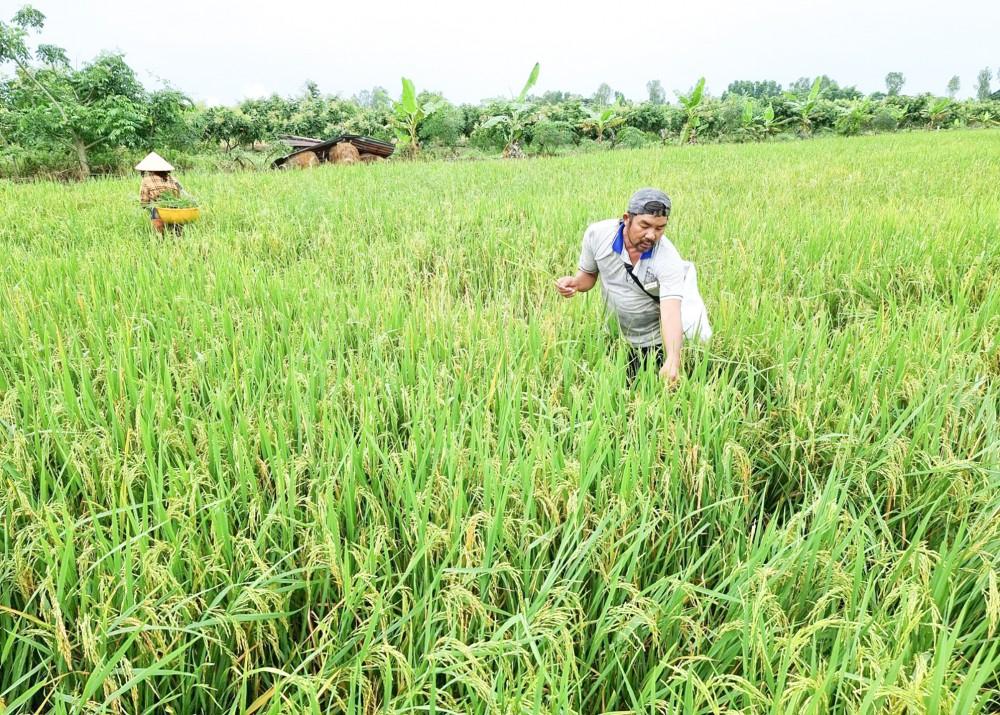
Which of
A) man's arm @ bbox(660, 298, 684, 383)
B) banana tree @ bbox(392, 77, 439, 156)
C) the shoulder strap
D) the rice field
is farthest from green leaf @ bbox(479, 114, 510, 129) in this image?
man's arm @ bbox(660, 298, 684, 383)

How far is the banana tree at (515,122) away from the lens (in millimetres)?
16969

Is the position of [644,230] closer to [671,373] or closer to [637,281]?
[637,281]

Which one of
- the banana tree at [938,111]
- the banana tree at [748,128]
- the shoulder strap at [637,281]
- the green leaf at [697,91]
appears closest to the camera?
the shoulder strap at [637,281]

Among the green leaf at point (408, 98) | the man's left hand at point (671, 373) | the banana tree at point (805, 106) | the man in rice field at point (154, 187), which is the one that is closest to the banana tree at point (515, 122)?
the green leaf at point (408, 98)

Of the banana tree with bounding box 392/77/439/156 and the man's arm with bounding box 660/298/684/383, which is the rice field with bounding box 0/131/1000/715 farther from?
the banana tree with bounding box 392/77/439/156

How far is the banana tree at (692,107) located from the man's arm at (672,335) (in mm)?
19442

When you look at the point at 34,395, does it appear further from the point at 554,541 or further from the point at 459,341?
the point at 554,541

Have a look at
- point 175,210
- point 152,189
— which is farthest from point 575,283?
point 152,189

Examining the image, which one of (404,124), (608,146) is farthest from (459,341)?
(608,146)

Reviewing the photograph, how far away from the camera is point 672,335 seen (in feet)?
6.66

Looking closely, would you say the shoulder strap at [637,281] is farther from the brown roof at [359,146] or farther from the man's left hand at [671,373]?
the brown roof at [359,146]

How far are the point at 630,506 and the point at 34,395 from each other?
1886mm

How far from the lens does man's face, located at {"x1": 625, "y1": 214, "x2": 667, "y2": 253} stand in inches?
81.3

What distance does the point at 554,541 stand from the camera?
1.33 meters
